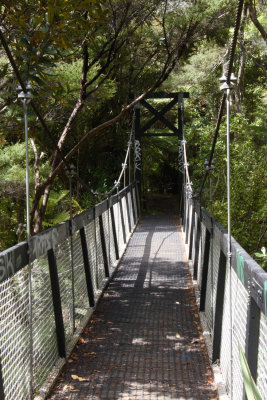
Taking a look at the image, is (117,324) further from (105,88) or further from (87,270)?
(105,88)

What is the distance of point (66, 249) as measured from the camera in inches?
121

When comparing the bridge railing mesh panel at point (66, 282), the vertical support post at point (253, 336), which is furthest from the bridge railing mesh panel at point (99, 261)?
the vertical support post at point (253, 336)

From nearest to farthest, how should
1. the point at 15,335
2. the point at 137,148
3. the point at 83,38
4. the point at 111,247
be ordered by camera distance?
the point at 15,335
the point at 83,38
the point at 111,247
the point at 137,148

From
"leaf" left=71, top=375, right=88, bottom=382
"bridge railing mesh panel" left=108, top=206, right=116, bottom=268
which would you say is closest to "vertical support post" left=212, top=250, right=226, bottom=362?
"leaf" left=71, top=375, right=88, bottom=382

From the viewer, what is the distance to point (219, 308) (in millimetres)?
2629

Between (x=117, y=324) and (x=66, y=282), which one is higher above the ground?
(x=66, y=282)

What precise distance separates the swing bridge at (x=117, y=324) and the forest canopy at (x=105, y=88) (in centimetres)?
94

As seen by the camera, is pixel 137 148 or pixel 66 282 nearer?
pixel 66 282

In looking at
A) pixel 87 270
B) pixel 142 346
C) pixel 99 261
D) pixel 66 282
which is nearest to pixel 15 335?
pixel 66 282

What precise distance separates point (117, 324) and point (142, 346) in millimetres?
507

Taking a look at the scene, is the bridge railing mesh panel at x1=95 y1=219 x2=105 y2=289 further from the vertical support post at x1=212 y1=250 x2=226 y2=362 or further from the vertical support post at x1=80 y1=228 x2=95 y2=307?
the vertical support post at x1=212 y1=250 x2=226 y2=362

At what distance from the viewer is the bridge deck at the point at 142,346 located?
2479 millimetres

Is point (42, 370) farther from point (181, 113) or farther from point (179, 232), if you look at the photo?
point (181, 113)

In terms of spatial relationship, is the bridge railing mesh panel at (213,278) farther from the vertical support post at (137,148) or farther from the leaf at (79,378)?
the vertical support post at (137,148)
